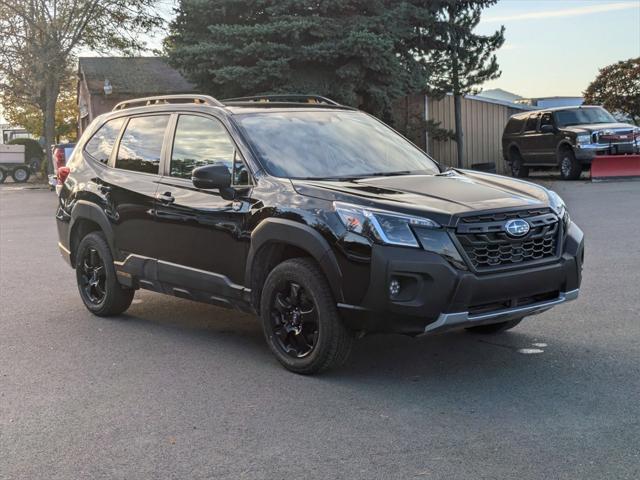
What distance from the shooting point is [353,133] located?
21.8 feet

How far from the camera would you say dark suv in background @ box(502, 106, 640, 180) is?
22.8 metres

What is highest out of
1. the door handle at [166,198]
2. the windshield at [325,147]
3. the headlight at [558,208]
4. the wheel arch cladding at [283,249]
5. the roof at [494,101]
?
the roof at [494,101]

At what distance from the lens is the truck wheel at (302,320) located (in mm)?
5332

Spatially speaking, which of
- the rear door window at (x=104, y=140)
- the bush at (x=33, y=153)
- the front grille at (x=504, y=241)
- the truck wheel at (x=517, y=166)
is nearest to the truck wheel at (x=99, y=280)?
the rear door window at (x=104, y=140)

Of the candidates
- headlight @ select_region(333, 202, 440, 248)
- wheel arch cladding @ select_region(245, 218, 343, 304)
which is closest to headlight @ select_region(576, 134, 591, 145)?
wheel arch cladding @ select_region(245, 218, 343, 304)

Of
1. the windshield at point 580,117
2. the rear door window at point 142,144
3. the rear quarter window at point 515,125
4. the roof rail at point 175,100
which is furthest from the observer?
the rear quarter window at point 515,125

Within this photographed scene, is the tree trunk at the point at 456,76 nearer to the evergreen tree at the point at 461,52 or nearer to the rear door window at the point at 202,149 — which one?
the evergreen tree at the point at 461,52

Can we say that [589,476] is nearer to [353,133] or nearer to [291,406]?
[291,406]

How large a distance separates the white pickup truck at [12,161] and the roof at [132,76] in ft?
14.7

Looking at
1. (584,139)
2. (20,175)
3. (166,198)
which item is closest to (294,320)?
(166,198)

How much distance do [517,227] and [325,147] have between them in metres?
1.70

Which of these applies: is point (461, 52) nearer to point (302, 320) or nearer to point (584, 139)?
point (584, 139)

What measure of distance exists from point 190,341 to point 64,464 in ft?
8.42

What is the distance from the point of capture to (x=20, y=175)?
38781mm
